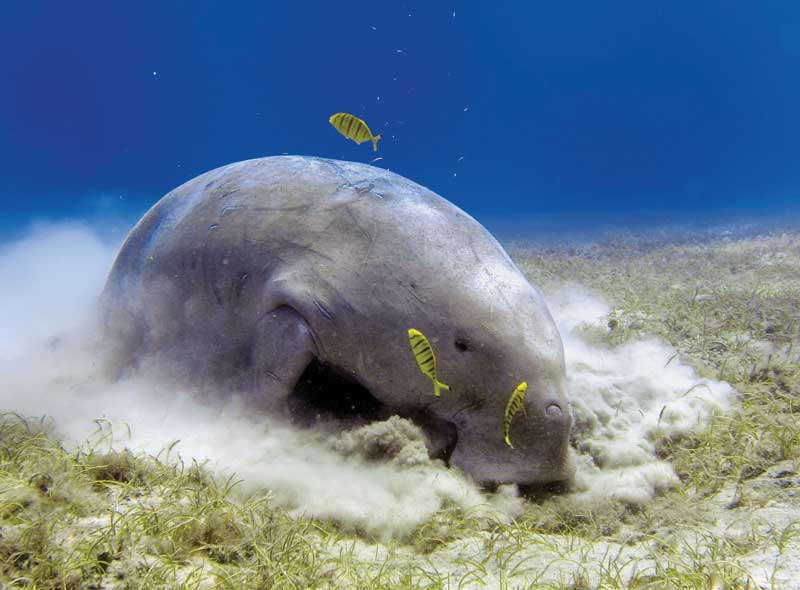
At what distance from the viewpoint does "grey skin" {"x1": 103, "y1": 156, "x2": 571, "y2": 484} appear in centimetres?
281

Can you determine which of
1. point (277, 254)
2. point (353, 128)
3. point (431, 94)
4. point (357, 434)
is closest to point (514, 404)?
point (357, 434)

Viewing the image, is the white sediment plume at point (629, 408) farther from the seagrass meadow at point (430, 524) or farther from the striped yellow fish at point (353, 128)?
the striped yellow fish at point (353, 128)

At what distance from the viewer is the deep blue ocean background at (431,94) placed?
78.5 m

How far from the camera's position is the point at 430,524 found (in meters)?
2.43

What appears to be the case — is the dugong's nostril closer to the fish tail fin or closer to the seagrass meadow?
the seagrass meadow

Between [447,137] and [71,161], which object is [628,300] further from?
[447,137]

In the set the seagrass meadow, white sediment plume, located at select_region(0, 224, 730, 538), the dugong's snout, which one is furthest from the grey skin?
the seagrass meadow

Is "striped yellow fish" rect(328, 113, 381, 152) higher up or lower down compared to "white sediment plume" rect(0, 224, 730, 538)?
higher up

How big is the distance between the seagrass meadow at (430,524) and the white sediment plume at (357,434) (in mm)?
31

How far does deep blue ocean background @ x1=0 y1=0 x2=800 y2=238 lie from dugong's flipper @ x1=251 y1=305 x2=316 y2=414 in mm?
65158

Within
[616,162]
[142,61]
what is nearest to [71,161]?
[142,61]

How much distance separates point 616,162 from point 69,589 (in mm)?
134473

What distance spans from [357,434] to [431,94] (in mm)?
129467

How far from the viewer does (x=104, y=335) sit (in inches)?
188
